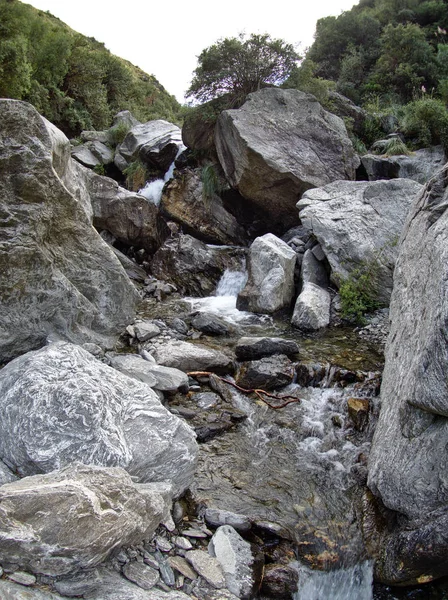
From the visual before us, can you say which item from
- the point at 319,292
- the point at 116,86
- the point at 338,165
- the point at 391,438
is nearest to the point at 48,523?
the point at 391,438

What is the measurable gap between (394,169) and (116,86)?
19.8 meters

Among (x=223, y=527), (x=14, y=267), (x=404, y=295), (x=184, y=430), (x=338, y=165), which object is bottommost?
(x=223, y=527)

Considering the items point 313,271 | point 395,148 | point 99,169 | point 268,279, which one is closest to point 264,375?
point 268,279

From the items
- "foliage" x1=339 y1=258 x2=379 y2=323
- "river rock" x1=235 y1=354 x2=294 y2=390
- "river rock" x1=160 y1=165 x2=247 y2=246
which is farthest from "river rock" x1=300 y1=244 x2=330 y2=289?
"river rock" x1=235 y1=354 x2=294 y2=390

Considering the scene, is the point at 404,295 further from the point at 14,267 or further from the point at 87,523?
the point at 14,267

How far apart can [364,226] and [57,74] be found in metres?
18.0

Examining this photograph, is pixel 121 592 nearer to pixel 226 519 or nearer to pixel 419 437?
pixel 226 519

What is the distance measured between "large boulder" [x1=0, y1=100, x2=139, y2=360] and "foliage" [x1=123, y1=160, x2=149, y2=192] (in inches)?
400

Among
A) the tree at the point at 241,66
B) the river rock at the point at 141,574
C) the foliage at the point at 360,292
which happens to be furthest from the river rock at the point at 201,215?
the river rock at the point at 141,574

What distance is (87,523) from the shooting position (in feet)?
9.68

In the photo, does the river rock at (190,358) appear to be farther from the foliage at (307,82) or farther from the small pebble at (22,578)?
the foliage at (307,82)

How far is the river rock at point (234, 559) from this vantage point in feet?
11.8

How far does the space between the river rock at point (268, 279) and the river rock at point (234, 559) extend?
695 centimetres

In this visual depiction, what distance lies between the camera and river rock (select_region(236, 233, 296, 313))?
425 inches
